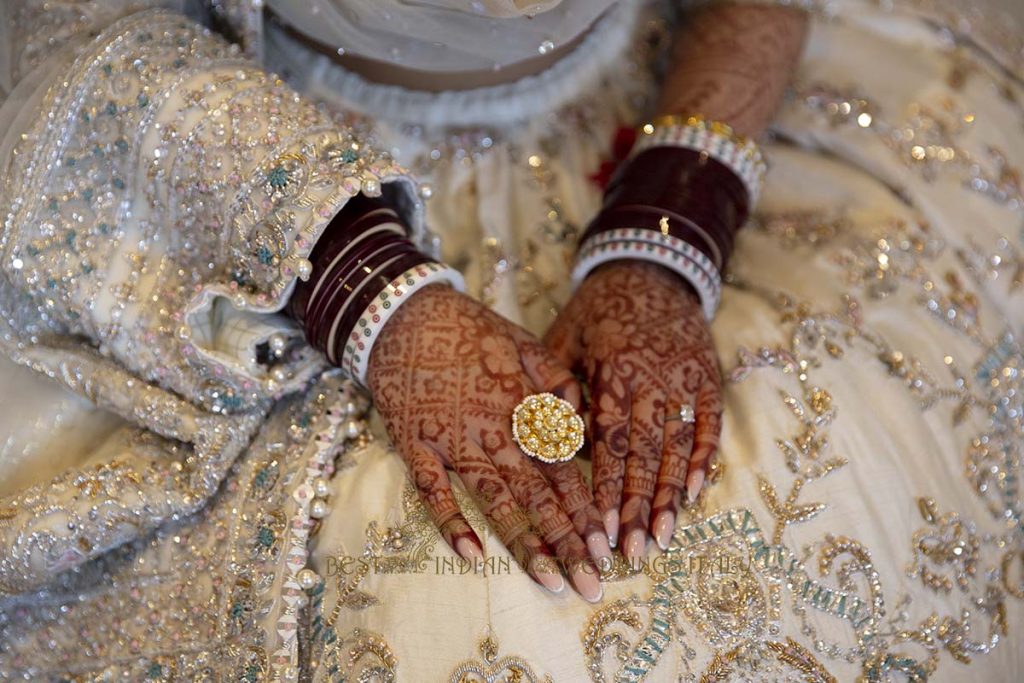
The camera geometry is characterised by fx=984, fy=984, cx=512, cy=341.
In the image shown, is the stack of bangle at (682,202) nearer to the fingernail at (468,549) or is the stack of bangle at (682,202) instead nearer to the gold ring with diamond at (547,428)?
the gold ring with diamond at (547,428)

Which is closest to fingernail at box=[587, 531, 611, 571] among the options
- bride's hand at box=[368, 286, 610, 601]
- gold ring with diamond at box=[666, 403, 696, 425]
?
bride's hand at box=[368, 286, 610, 601]

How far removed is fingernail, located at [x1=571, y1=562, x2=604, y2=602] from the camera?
2.13 ft

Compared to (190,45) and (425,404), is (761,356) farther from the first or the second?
(190,45)

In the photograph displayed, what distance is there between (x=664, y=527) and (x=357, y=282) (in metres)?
0.28

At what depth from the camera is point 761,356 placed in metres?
0.77

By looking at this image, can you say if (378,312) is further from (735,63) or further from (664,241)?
(735,63)

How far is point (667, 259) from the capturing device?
2.65 feet

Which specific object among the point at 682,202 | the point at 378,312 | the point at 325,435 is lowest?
the point at 325,435

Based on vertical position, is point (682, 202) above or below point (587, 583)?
above

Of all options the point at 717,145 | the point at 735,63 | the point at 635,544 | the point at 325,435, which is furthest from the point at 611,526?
the point at 735,63

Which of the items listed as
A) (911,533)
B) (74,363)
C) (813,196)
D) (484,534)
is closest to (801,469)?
(911,533)

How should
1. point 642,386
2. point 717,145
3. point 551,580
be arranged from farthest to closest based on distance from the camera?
point 717,145 < point 642,386 < point 551,580

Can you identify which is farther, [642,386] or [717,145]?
[717,145]

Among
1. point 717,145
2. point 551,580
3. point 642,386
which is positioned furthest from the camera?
point 717,145
